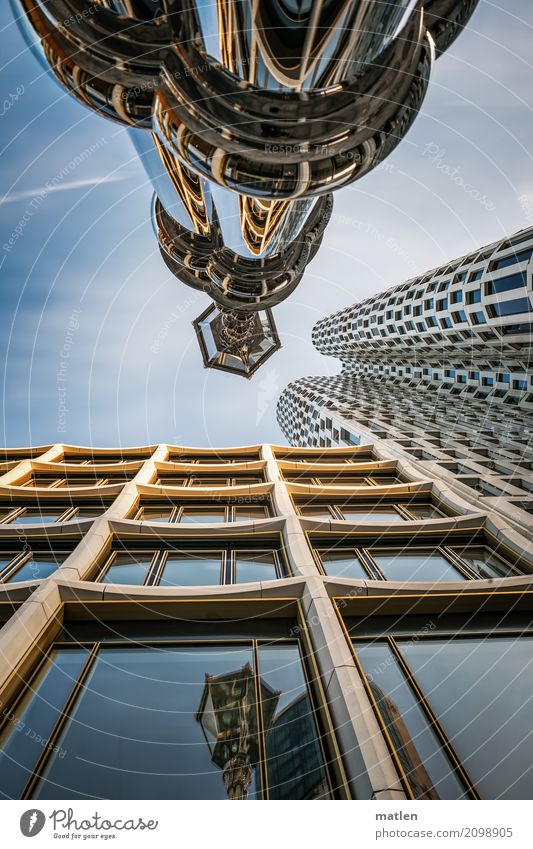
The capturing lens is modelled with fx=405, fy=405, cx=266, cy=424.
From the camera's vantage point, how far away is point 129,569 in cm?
1270

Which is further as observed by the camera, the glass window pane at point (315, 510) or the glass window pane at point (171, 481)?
the glass window pane at point (171, 481)

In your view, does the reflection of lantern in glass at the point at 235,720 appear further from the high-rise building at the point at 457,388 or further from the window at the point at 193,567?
the high-rise building at the point at 457,388

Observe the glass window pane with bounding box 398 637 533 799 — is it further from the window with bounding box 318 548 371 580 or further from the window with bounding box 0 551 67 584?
the window with bounding box 0 551 67 584

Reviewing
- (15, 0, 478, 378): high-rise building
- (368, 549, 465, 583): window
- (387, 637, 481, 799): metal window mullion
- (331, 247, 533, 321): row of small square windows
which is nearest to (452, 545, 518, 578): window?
(368, 549, 465, 583): window

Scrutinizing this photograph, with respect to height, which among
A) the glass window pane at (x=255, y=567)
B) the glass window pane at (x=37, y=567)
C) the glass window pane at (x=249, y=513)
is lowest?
the glass window pane at (x=255, y=567)

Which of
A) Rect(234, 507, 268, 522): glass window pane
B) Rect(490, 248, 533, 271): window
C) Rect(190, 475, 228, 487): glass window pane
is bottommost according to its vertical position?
Rect(234, 507, 268, 522): glass window pane

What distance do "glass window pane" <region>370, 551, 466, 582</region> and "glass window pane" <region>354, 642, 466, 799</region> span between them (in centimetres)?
375

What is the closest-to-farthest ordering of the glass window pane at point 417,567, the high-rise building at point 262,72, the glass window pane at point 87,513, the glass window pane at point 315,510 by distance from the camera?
the high-rise building at point 262,72, the glass window pane at point 417,567, the glass window pane at point 315,510, the glass window pane at point 87,513

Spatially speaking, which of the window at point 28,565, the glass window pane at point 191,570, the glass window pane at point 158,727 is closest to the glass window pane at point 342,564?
the glass window pane at point 191,570

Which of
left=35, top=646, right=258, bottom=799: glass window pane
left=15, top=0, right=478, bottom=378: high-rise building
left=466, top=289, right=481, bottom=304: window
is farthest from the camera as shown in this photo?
left=466, top=289, right=481, bottom=304: window

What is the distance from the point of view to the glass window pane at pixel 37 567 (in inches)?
486

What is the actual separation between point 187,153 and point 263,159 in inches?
53.2

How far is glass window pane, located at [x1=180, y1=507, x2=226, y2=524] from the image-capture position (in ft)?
56.3

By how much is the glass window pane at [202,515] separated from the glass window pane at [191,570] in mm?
3425
